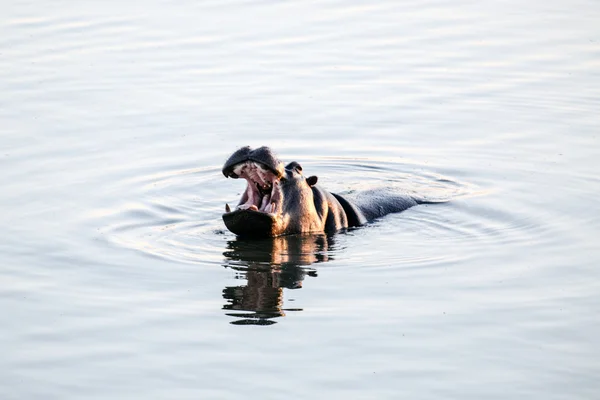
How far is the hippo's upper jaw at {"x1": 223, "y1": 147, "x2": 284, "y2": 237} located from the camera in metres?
10.5

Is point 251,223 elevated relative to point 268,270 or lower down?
elevated

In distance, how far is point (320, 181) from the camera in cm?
1352

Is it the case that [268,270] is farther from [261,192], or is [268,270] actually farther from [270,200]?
[261,192]

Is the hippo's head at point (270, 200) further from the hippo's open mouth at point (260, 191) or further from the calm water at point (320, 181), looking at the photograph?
the calm water at point (320, 181)

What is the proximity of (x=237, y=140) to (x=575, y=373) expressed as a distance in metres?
7.45

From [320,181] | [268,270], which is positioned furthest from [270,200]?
[320,181]

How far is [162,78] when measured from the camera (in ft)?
54.8

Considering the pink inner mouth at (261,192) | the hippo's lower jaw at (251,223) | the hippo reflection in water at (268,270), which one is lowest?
the hippo reflection in water at (268,270)

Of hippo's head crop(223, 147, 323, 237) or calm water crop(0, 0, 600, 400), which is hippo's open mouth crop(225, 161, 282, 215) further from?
calm water crop(0, 0, 600, 400)

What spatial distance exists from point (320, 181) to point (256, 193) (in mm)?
2552

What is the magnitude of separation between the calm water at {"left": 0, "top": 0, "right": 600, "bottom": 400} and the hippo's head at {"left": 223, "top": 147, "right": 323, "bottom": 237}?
165mm

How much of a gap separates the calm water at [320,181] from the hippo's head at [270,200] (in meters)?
0.16

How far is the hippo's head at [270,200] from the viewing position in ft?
34.7

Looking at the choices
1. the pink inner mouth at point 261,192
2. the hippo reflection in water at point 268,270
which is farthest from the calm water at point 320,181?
the pink inner mouth at point 261,192
